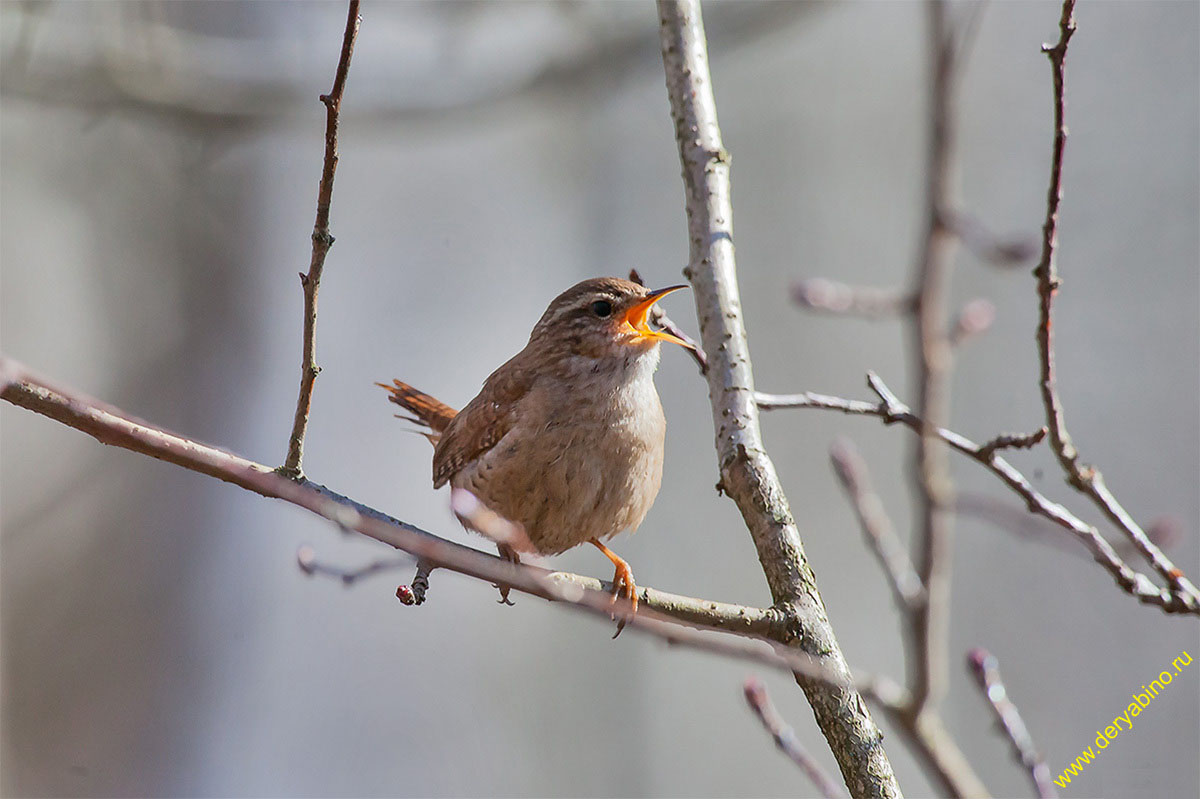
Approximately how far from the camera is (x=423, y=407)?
313cm

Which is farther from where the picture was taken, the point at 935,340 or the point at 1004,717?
the point at 1004,717

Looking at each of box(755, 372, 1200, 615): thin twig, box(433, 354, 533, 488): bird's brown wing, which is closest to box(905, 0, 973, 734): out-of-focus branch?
box(755, 372, 1200, 615): thin twig

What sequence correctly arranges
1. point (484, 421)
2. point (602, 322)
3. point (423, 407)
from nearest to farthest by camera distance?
point (484, 421)
point (602, 322)
point (423, 407)

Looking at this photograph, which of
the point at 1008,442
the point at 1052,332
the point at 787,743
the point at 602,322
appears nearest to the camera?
the point at 1052,332

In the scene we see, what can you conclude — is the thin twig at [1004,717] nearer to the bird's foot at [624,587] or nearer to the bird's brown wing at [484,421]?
the bird's foot at [624,587]

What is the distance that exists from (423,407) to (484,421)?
2.13 feet

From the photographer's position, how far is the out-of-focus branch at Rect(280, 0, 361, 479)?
1.32 meters

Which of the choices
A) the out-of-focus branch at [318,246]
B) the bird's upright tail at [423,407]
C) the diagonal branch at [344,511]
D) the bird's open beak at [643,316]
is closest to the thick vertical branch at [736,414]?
the diagonal branch at [344,511]

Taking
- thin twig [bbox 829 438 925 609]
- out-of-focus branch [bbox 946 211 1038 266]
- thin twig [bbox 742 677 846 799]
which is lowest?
thin twig [bbox 742 677 846 799]

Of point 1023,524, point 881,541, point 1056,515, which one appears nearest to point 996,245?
point 881,541

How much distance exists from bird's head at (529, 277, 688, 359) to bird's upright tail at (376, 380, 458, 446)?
48cm

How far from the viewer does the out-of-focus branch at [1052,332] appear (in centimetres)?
130

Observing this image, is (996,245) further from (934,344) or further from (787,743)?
(787,743)

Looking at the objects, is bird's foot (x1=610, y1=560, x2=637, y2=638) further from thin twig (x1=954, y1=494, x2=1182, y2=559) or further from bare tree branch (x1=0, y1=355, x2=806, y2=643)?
thin twig (x1=954, y1=494, x2=1182, y2=559)
